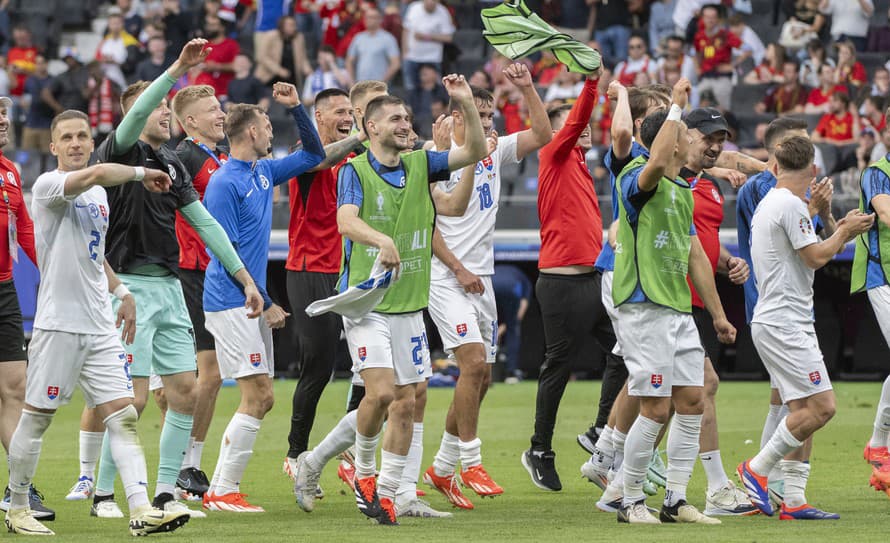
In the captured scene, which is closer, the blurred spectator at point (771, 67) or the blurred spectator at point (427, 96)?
the blurred spectator at point (771, 67)

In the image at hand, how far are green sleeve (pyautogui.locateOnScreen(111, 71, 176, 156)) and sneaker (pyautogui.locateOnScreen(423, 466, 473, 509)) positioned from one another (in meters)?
3.05

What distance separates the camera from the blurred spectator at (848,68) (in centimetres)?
1980

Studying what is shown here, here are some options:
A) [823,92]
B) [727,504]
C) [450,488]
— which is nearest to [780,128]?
[727,504]

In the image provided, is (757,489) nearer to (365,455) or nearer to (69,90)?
(365,455)

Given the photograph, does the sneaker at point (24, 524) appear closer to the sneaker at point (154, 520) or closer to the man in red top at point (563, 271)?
the sneaker at point (154, 520)

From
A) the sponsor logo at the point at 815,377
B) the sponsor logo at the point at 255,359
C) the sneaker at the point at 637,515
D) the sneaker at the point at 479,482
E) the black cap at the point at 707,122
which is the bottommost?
the sneaker at the point at 479,482

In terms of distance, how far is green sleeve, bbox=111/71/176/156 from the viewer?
732 cm

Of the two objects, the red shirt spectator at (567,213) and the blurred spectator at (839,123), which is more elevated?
the blurred spectator at (839,123)

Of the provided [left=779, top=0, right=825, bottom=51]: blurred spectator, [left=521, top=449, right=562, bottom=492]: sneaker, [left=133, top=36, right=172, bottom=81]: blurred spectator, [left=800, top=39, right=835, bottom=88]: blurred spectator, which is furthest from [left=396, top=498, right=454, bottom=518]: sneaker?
[left=133, top=36, right=172, bottom=81]: blurred spectator

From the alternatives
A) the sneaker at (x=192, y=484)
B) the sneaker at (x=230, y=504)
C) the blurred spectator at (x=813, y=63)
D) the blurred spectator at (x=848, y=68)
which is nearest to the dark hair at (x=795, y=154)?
the sneaker at (x=230, y=504)

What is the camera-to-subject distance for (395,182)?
321 inches

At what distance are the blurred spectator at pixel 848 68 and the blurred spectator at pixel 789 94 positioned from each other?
1.80 feet

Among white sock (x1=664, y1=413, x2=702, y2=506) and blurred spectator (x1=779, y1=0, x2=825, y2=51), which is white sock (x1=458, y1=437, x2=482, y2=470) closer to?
white sock (x1=664, y1=413, x2=702, y2=506)

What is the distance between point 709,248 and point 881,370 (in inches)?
365
